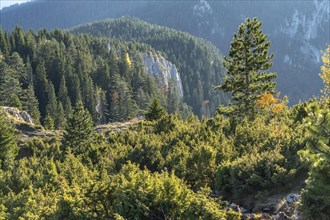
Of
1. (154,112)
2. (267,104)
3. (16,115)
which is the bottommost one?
(267,104)

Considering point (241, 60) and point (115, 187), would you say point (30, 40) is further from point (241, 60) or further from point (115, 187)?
point (115, 187)

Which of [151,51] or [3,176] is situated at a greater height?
[151,51]

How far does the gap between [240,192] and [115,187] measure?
5.16 m

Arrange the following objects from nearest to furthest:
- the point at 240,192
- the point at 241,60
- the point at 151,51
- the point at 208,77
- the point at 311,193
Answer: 1. the point at 311,193
2. the point at 240,192
3. the point at 241,60
4. the point at 151,51
5. the point at 208,77

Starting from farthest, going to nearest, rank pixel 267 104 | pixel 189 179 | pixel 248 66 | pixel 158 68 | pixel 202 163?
1. pixel 158 68
2. pixel 267 104
3. pixel 248 66
4. pixel 202 163
5. pixel 189 179

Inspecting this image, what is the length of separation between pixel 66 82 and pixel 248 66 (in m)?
77.3

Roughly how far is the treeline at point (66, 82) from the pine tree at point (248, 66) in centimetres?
5378

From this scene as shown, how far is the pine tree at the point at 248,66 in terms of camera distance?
30.2m

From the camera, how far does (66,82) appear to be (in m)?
99.6

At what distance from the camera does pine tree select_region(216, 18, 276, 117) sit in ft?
98.9

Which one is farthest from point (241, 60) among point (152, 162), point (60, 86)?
point (60, 86)

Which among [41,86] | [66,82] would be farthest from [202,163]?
[66,82]

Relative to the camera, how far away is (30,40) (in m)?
110

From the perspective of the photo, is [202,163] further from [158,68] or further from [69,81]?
[158,68]
